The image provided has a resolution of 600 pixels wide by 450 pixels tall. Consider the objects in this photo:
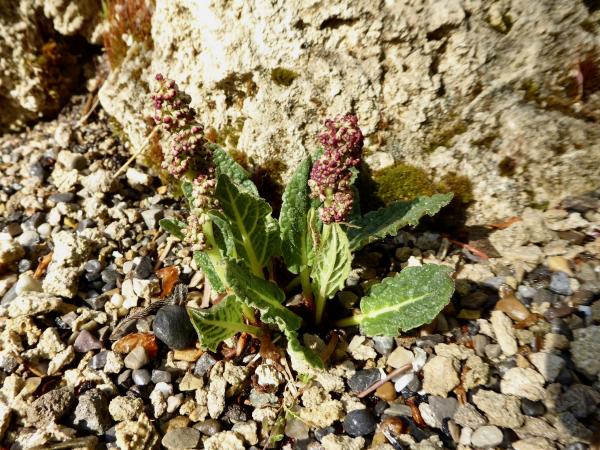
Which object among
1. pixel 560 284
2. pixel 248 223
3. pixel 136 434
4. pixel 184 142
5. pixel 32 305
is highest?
pixel 184 142

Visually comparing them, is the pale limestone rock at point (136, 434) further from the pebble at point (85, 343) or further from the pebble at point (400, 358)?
the pebble at point (400, 358)

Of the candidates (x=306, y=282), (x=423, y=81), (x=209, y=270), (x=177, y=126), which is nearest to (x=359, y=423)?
(x=306, y=282)

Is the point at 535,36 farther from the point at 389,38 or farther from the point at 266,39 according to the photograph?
the point at 266,39

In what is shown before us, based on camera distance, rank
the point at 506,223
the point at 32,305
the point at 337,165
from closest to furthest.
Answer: the point at 337,165 → the point at 32,305 → the point at 506,223

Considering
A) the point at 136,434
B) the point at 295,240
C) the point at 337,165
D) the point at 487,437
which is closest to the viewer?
the point at 337,165

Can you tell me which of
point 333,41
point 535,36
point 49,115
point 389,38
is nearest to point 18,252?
point 49,115

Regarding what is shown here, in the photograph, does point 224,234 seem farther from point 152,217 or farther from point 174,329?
point 152,217

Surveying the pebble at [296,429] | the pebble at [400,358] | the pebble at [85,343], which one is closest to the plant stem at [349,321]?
the pebble at [400,358]
